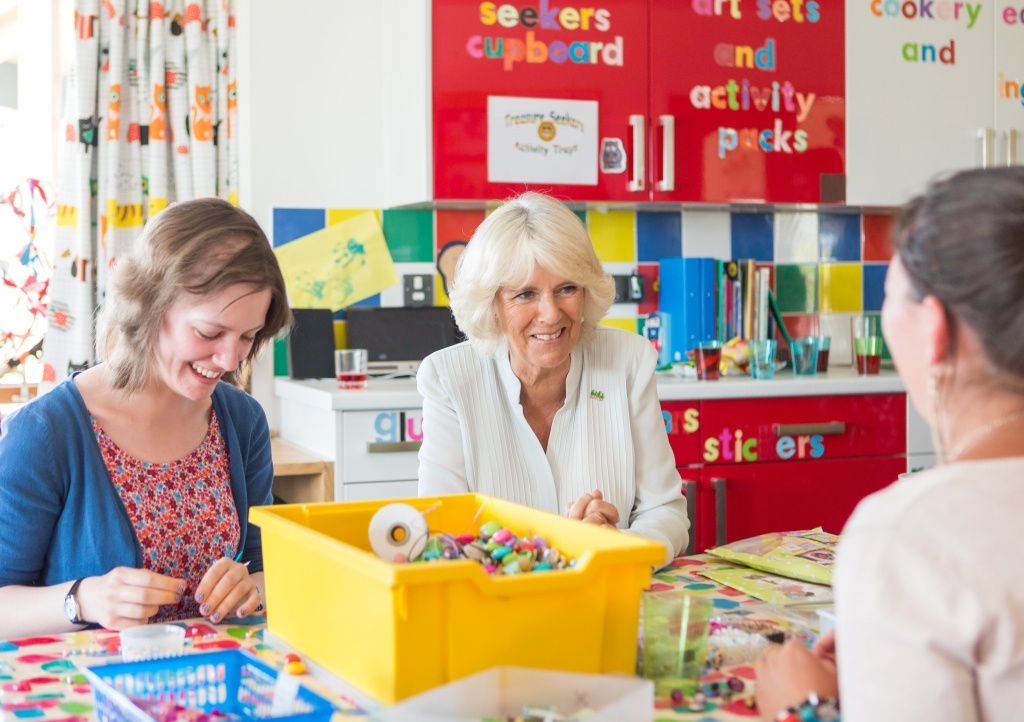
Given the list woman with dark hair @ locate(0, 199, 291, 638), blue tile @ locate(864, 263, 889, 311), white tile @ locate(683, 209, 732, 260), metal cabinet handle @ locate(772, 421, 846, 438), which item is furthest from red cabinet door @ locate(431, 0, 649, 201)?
woman with dark hair @ locate(0, 199, 291, 638)

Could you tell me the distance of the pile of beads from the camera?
1209 mm

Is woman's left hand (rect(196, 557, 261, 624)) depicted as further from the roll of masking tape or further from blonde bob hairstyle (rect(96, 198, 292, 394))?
blonde bob hairstyle (rect(96, 198, 292, 394))

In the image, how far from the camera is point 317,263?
131 inches

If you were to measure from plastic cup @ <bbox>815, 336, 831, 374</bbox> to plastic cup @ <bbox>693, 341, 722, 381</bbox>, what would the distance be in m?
0.39

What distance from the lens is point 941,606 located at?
2.51 feet

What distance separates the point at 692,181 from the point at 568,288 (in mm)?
1398

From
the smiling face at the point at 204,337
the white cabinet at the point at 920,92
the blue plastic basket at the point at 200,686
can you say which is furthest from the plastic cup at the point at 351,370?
the blue plastic basket at the point at 200,686

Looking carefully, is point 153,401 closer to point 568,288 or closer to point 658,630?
point 568,288

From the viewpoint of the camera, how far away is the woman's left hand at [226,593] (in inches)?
56.1

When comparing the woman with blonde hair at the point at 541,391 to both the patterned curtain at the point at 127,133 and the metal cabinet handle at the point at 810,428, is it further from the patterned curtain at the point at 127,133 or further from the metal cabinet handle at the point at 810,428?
the patterned curtain at the point at 127,133

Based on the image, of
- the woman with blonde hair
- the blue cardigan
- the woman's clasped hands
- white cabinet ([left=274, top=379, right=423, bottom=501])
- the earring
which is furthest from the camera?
white cabinet ([left=274, top=379, right=423, bottom=501])

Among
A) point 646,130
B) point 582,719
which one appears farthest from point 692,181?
point 582,719

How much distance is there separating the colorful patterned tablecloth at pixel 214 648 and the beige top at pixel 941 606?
1.07ft

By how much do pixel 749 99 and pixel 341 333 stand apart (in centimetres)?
140
